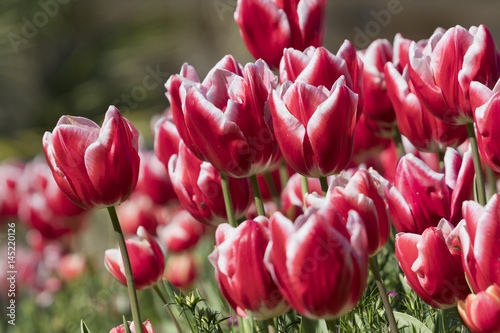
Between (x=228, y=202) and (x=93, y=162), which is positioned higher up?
(x=93, y=162)

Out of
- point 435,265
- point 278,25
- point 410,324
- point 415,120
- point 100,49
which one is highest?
point 100,49

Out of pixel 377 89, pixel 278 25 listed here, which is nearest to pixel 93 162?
pixel 278 25

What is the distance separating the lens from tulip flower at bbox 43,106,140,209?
0.85 m

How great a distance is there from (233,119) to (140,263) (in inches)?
12.5

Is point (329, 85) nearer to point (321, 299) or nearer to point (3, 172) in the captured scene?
point (321, 299)

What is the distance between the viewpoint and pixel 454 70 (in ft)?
2.89

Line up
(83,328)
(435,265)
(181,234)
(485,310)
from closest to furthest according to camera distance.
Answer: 1. (485,310)
2. (435,265)
3. (83,328)
4. (181,234)

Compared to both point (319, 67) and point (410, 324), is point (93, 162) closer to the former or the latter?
point (319, 67)

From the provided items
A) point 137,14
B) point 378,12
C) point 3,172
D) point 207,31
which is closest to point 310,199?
point 3,172

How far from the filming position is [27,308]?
6.70 ft

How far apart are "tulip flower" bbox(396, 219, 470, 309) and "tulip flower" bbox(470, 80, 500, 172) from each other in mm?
113

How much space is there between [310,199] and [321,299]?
127mm

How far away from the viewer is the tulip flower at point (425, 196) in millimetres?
838

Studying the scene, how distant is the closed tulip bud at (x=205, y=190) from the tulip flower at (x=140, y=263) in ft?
0.30
